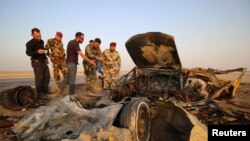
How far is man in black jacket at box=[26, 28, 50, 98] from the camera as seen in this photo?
7.18 metres

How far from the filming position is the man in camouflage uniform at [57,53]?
339 inches

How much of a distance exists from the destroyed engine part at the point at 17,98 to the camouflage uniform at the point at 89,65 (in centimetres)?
201

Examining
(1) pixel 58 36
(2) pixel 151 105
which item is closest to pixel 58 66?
(1) pixel 58 36

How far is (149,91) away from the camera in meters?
5.21

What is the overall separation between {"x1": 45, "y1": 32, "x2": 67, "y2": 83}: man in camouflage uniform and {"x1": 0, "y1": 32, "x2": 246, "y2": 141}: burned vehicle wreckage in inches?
140

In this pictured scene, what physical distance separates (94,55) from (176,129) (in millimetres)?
5947

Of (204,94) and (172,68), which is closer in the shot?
(204,94)

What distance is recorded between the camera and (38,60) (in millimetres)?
7230

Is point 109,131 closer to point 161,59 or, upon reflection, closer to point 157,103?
point 157,103

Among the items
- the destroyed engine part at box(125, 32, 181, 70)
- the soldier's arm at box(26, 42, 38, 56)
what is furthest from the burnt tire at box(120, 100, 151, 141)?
the soldier's arm at box(26, 42, 38, 56)

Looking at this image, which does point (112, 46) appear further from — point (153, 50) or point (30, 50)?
point (153, 50)

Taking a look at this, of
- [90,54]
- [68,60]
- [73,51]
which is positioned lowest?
[68,60]

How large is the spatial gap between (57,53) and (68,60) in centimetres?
180

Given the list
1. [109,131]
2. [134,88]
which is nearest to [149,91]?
[134,88]
